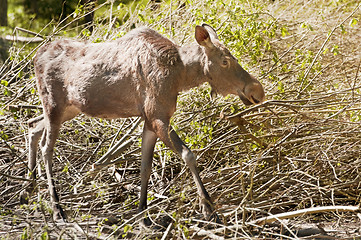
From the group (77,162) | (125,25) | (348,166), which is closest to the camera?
(348,166)

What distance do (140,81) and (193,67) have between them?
506 mm

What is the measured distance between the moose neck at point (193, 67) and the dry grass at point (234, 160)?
74cm

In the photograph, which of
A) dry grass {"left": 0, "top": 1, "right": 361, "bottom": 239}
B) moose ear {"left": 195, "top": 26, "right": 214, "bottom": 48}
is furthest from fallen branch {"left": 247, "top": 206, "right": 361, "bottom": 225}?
moose ear {"left": 195, "top": 26, "right": 214, "bottom": 48}

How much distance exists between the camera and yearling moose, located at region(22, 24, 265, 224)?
16.7 ft

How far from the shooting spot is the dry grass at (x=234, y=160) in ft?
17.4

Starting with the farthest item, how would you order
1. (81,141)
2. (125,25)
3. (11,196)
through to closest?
(125,25) < (81,141) < (11,196)

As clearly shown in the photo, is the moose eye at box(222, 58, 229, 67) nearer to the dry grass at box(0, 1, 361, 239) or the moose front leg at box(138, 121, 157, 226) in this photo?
the dry grass at box(0, 1, 361, 239)

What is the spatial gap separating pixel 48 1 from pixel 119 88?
10102mm

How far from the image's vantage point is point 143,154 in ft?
18.1

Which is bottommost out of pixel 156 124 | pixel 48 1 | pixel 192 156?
pixel 192 156

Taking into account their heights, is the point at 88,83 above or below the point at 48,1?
below

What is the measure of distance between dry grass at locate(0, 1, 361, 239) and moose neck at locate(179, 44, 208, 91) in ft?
2.43

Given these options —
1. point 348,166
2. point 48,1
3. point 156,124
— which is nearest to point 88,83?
point 156,124

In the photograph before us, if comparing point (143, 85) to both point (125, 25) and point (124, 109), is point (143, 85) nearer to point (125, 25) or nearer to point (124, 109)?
point (124, 109)
